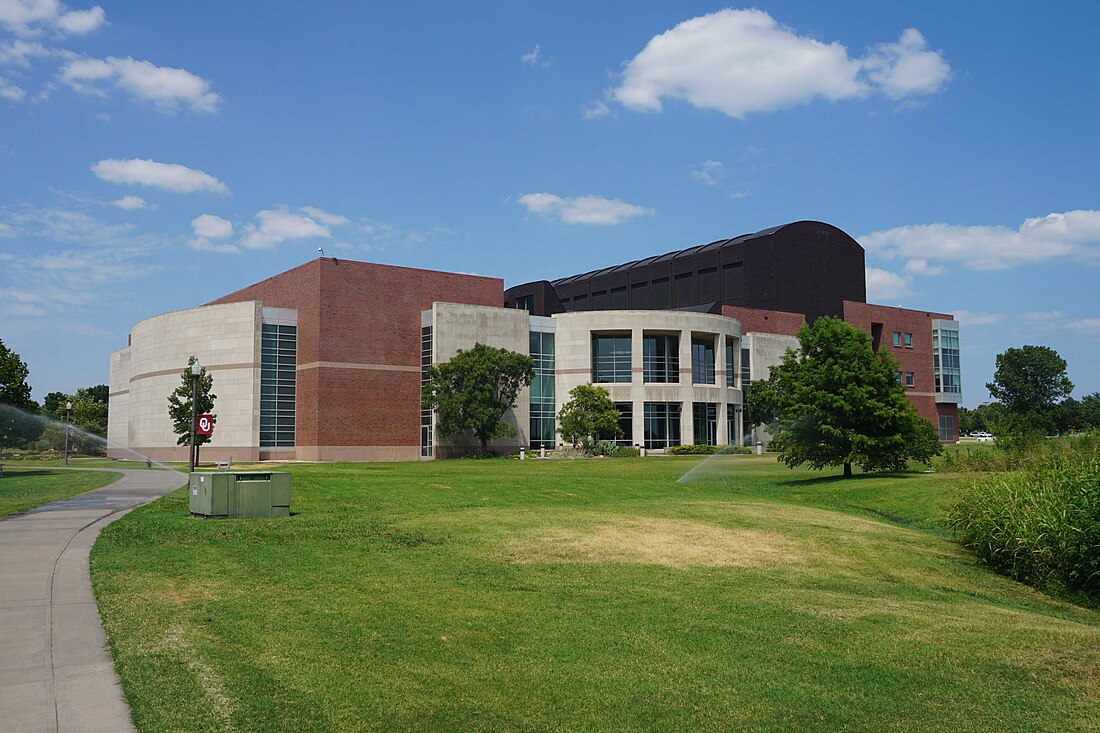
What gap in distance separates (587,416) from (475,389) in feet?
29.6

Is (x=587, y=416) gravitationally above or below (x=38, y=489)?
above

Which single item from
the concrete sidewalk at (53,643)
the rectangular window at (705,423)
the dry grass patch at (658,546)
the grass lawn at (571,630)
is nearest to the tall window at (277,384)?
the rectangular window at (705,423)

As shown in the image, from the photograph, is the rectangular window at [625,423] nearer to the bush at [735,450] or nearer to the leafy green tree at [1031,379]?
the bush at [735,450]

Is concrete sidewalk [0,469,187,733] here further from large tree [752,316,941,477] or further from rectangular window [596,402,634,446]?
rectangular window [596,402,634,446]

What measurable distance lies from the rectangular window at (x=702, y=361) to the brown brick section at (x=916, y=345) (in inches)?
1053

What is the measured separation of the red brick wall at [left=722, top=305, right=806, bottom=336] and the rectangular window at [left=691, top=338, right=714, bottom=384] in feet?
21.2

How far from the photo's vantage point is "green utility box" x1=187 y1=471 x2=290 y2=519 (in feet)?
62.3

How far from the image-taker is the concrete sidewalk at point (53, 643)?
21.1 feet

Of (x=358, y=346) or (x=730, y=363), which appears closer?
(x=358, y=346)

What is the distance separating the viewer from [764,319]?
86062 mm

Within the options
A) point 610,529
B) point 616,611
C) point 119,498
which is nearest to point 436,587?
point 616,611

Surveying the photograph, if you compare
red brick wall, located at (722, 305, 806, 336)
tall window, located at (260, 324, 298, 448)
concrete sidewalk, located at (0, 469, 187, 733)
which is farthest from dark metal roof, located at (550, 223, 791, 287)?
concrete sidewalk, located at (0, 469, 187, 733)

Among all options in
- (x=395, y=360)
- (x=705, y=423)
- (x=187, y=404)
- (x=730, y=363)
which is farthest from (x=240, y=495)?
(x=730, y=363)

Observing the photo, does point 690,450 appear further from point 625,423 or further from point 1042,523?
point 1042,523
